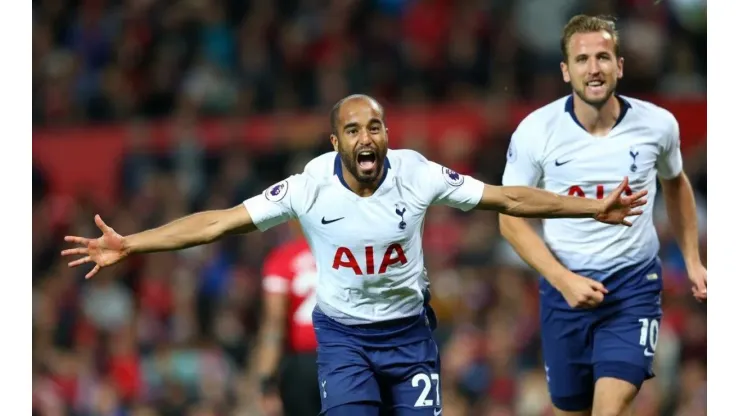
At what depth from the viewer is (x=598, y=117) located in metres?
7.03

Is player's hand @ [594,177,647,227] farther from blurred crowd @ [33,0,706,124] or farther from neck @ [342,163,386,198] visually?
blurred crowd @ [33,0,706,124]

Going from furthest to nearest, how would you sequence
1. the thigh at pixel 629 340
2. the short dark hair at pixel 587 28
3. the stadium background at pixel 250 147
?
the stadium background at pixel 250 147 → the short dark hair at pixel 587 28 → the thigh at pixel 629 340

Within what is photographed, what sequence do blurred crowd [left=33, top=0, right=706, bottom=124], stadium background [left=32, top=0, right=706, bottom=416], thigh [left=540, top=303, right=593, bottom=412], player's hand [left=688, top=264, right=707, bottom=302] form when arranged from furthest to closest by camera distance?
blurred crowd [left=33, top=0, right=706, bottom=124], stadium background [left=32, top=0, right=706, bottom=416], player's hand [left=688, top=264, right=707, bottom=302], thigh [left=540, top=303, right=593, bottom=412]

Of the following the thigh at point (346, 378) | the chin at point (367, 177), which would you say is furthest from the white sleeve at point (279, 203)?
the thigh at point (346, 378)

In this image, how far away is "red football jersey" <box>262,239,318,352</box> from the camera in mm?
7977

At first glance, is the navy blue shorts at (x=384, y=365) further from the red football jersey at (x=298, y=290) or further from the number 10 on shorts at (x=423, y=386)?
the red football jersey at (x=298, y=290)

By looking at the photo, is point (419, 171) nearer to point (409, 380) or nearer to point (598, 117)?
point (409, 380)

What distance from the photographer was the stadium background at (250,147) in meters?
11.3

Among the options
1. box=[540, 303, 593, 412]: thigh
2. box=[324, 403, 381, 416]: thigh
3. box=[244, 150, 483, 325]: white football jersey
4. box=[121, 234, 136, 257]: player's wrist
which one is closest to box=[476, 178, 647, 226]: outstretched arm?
box=[244, 150, 483, 325]: white football jersey

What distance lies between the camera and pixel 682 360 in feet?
35.6

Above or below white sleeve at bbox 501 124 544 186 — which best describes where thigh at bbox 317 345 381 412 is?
below

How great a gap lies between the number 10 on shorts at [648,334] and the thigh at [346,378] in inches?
58.1

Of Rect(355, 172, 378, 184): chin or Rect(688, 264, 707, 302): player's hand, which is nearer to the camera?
Rect(355, 172, 378, 184): chin
